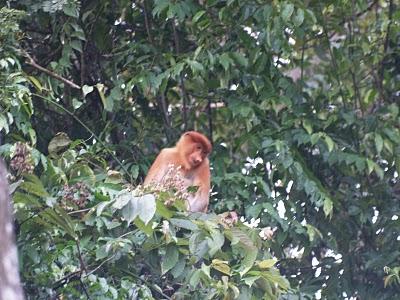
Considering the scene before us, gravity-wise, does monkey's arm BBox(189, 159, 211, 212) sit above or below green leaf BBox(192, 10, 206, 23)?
below

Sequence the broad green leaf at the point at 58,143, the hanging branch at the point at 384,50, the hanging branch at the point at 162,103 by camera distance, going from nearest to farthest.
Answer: the broad green leaf at the point at 58,143, the hanging branch at the point at 162,103, the hanging branch at the point at 384,50

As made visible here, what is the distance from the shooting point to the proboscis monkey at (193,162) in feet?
20.4

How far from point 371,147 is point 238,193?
105 centimetres

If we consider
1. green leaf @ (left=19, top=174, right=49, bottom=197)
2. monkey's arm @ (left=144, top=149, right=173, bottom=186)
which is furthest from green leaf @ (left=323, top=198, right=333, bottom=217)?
green leaf @ (left=19, top=174, right=49, bottom=197)

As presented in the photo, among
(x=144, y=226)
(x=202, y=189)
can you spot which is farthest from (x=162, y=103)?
(x=144, y=226)

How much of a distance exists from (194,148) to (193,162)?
122mm

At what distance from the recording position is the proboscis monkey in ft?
20.4

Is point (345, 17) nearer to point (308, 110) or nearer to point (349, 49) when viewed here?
point (349, 49)

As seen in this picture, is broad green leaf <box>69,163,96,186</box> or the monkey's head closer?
broad green leaf <box>69,163,96,186</box>

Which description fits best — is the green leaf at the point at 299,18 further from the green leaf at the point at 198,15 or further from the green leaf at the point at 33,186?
the green leaf at the point at 33,186

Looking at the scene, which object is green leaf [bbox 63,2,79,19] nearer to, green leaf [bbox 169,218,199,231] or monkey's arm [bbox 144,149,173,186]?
monkey's arm [bbox 144,149,173,186]

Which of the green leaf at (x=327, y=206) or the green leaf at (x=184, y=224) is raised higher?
the green leaf at (x=184, y=224)

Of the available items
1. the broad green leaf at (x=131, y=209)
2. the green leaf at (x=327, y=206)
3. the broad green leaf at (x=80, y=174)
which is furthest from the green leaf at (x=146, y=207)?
the green leaf at (x=327, y=206)

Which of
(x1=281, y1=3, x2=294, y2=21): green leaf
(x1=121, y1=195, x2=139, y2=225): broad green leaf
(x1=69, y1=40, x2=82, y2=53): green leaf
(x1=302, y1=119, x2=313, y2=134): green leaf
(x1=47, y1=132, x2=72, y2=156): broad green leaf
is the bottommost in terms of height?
(x1=302, y1=119, x2=313, y2=134): green leaf
